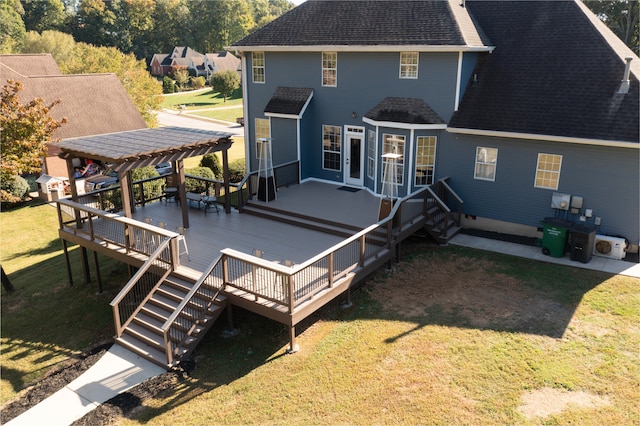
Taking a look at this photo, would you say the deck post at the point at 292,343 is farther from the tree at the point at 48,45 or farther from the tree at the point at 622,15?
the tree at the point at 48,45

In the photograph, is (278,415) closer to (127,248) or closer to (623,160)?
(127,248)

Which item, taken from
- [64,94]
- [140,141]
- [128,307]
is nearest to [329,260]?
[128,307]

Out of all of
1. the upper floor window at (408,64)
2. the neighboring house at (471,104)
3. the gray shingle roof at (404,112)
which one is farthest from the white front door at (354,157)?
the upper floor window at (408,64)

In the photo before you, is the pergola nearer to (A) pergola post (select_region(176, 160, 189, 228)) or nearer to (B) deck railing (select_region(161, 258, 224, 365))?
A: (A) pergola post (select_region(176, 160, 189, 228))

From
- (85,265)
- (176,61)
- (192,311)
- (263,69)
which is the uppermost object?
(176,61)

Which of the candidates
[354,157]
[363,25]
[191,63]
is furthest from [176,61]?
[354,157]

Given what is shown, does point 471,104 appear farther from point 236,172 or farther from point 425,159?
point 236,172
